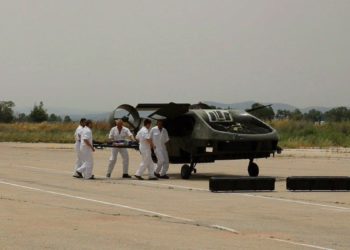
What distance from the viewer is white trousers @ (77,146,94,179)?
76.7 ft

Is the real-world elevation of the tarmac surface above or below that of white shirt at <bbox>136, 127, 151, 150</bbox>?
below

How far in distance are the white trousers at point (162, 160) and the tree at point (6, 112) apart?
134174 mm

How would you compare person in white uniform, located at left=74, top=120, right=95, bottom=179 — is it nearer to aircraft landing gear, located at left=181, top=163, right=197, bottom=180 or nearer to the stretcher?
the stretcher

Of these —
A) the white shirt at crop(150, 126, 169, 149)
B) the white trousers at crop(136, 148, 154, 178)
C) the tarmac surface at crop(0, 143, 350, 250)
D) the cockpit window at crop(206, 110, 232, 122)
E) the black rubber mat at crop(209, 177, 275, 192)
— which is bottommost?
the tarmac surface at crop(0, 143, 350, 250)

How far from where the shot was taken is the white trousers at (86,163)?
23.4 metres

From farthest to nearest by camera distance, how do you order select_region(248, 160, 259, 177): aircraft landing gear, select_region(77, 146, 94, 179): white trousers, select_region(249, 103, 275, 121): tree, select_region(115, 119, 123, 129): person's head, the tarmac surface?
select_region(249, 103, 275, 121): tree < select_region(248, 160, 259, 177): aircraft landing gear < select_region(115, 119, 123, 129): person's head < select_region(77, 146, 94, 179): white trousers < the tarmac surface

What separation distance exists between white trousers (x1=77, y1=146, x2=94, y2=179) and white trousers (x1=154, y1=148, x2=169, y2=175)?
208 cm

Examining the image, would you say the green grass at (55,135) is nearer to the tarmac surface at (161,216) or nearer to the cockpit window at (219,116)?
the cockpit window at (219,116)


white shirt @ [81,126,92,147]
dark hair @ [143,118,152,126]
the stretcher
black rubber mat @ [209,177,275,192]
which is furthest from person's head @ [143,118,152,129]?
black rubber mat @ [209,177,275,192]

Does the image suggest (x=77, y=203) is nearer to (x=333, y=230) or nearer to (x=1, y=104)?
(x=333, y=230)

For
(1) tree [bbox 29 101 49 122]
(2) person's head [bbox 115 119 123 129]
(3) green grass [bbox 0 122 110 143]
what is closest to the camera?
(2) person's head [bbox 115 119 123 129]

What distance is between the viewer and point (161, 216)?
13.7 m

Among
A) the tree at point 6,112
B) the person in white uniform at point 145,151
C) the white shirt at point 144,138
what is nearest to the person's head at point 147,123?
the person in white uniform at point 145,151

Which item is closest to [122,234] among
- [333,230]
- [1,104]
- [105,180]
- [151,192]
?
[333,230]
